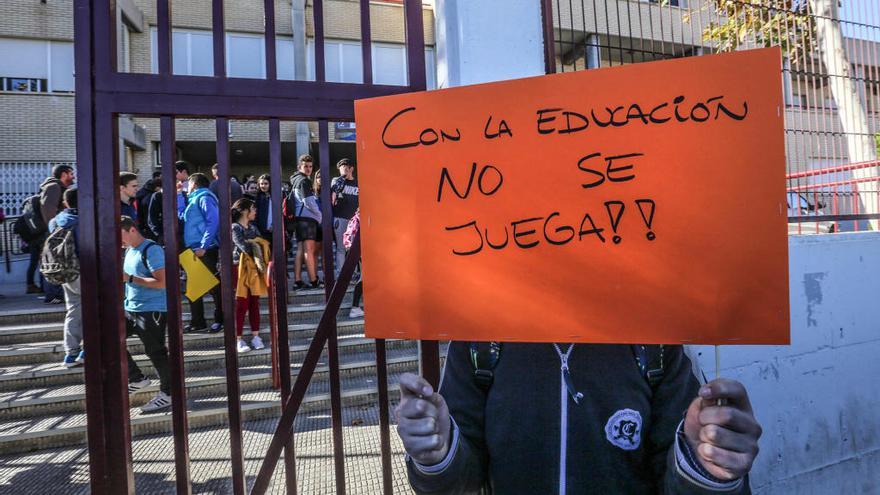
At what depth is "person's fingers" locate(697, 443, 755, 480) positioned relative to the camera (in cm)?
93

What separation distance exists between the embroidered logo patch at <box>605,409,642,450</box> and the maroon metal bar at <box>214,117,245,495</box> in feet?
4.32

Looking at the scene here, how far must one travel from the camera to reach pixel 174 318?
68.4 inches

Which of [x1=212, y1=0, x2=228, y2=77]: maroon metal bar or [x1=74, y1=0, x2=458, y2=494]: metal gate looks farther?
[x1=212, y1=0, x2=228, y2=77]: maroon metal bar

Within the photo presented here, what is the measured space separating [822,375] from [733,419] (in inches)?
128

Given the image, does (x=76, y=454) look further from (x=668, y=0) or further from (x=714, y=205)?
(x=668, y=0)

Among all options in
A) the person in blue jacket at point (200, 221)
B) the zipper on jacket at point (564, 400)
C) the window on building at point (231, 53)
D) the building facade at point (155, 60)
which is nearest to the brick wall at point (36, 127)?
the building facade at point (155, 60)

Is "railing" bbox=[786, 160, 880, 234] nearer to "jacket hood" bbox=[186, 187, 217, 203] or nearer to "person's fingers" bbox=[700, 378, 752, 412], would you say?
"person's fingers" bbox=[700, 378, 752, 412]

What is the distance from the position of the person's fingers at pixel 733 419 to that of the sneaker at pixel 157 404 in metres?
4.83

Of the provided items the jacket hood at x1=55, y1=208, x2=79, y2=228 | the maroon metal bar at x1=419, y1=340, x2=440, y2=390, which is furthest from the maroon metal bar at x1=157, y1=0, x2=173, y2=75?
the jacket hood at x1=55, y1=208, x2=79, y2=228

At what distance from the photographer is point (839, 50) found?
179 inches

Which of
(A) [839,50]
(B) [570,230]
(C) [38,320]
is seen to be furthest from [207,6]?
(B) [570,230]

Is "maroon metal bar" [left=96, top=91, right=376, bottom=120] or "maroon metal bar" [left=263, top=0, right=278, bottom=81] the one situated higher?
"maroon metal bar" [left=263, top=0, right=278, bottom=81]

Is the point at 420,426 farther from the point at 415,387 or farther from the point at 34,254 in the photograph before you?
the point at 34,254

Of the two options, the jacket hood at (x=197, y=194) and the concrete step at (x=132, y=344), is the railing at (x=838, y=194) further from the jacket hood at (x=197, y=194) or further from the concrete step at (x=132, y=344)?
the jacket hood at (x=197, y=194)
